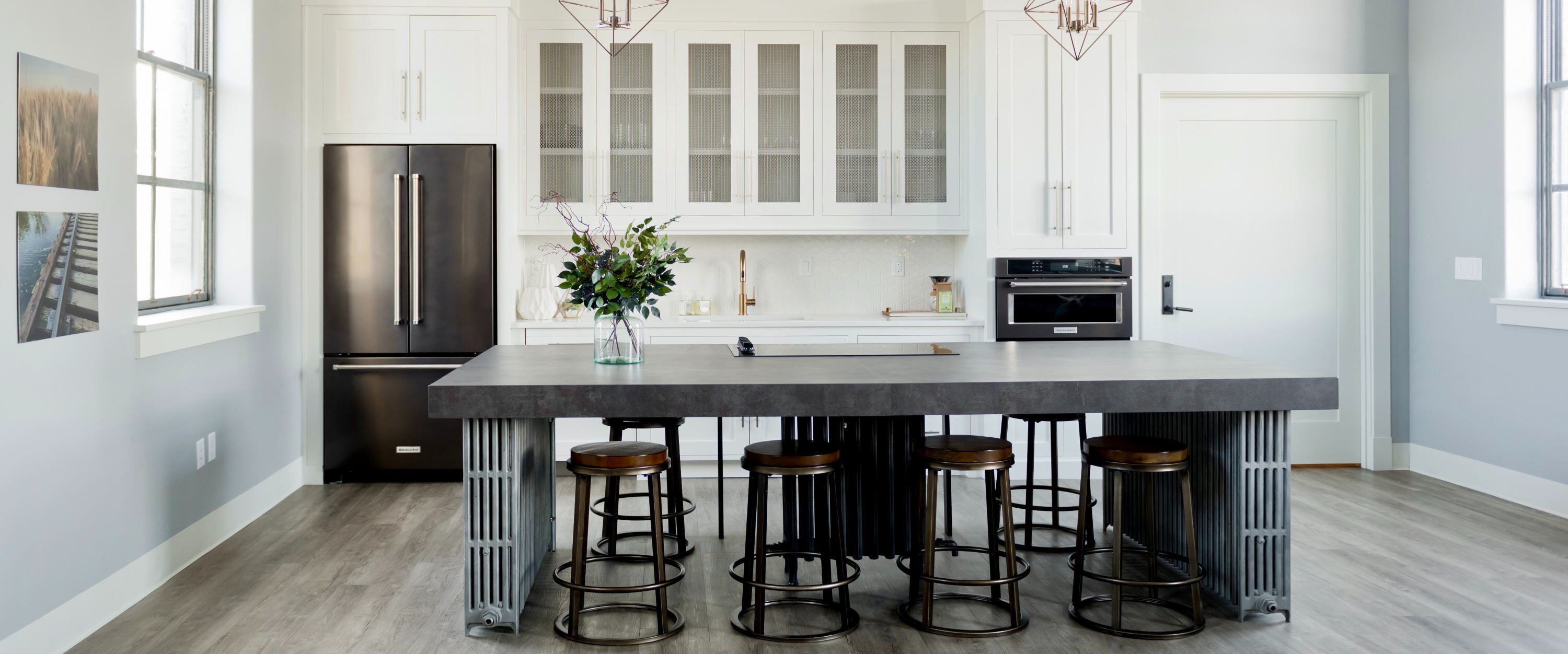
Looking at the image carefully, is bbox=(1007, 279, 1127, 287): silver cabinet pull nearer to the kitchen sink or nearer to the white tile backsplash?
the white tile backsplash

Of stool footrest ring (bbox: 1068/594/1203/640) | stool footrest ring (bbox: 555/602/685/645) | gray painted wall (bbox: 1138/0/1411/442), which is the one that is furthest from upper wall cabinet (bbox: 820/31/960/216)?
stool footrest ring (bbox: 555/602/685/645)

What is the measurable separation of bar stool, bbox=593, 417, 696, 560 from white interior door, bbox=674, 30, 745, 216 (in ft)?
6.05

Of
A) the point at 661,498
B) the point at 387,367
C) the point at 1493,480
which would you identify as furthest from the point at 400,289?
the point at 1493,480

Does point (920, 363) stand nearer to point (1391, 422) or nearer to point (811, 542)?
point (811, 542)

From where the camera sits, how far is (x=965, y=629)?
2.96m

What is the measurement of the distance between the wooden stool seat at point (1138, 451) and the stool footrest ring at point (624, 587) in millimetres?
1289

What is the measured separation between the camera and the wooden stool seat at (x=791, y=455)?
9.40ft

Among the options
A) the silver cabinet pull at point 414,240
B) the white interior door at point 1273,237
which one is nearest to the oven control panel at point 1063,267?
the white interior door at point 1273,237

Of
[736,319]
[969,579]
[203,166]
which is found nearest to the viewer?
[969,579]

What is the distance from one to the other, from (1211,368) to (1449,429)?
2926 millimetres

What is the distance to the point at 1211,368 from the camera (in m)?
3.01

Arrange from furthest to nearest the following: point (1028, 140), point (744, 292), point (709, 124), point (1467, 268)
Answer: point (744, 292)
point (709, 124)
point (1028, 140)
point (1467, 268)

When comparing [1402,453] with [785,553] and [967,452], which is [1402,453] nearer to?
[967,452]

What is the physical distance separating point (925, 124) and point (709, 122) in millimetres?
1156
